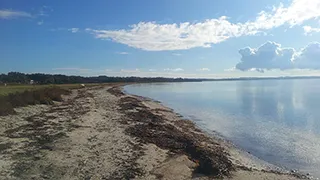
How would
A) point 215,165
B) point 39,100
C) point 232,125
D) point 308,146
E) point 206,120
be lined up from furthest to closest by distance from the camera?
Answer: 1. point 39,100
2. point 206,120
3. point 232,125
4. point 308,146
5. point 215,165

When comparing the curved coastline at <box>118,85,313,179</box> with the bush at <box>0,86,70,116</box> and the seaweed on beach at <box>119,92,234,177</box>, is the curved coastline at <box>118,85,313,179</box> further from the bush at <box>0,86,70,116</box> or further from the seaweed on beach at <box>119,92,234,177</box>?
the bush at <box>0,86,70,116</box>

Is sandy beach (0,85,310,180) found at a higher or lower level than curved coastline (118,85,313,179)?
higher

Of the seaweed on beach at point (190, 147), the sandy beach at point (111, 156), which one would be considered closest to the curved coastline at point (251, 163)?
the sandy beach at point (111, 156)

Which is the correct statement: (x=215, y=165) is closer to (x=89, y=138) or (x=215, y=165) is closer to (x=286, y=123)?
(x=89, y=138)

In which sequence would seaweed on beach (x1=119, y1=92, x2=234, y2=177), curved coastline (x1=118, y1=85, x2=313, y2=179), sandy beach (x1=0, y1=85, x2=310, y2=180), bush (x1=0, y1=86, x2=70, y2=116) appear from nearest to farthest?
sandy beach (x1=0, y1=85, x2=310, y2=180)
seaweed on beach (x1=119, y1=92, x2=234, y2=177)
curved coastline (x1=118, y1=85, x2=313, y2=179)
bush (x1=0, y1=86, x2=70, y2=116)

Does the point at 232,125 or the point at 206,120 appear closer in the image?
the point at 232,125

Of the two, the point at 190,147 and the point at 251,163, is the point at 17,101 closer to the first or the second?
the point at 190,147

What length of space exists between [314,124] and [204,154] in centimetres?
1743

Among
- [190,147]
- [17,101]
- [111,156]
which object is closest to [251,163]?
[190,147]

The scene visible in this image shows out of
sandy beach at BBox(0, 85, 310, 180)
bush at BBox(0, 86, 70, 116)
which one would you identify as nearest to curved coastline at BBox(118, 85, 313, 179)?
sandy beach at BBox(0, 85, 310, 180)

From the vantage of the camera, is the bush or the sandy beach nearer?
the sandy beach

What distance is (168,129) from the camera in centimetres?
2123

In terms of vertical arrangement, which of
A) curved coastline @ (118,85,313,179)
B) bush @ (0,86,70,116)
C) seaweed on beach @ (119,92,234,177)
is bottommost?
curved coastline @ (118,85,313,179)

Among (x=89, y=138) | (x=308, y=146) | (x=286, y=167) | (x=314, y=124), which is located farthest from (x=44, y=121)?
(x=314, y=124)
